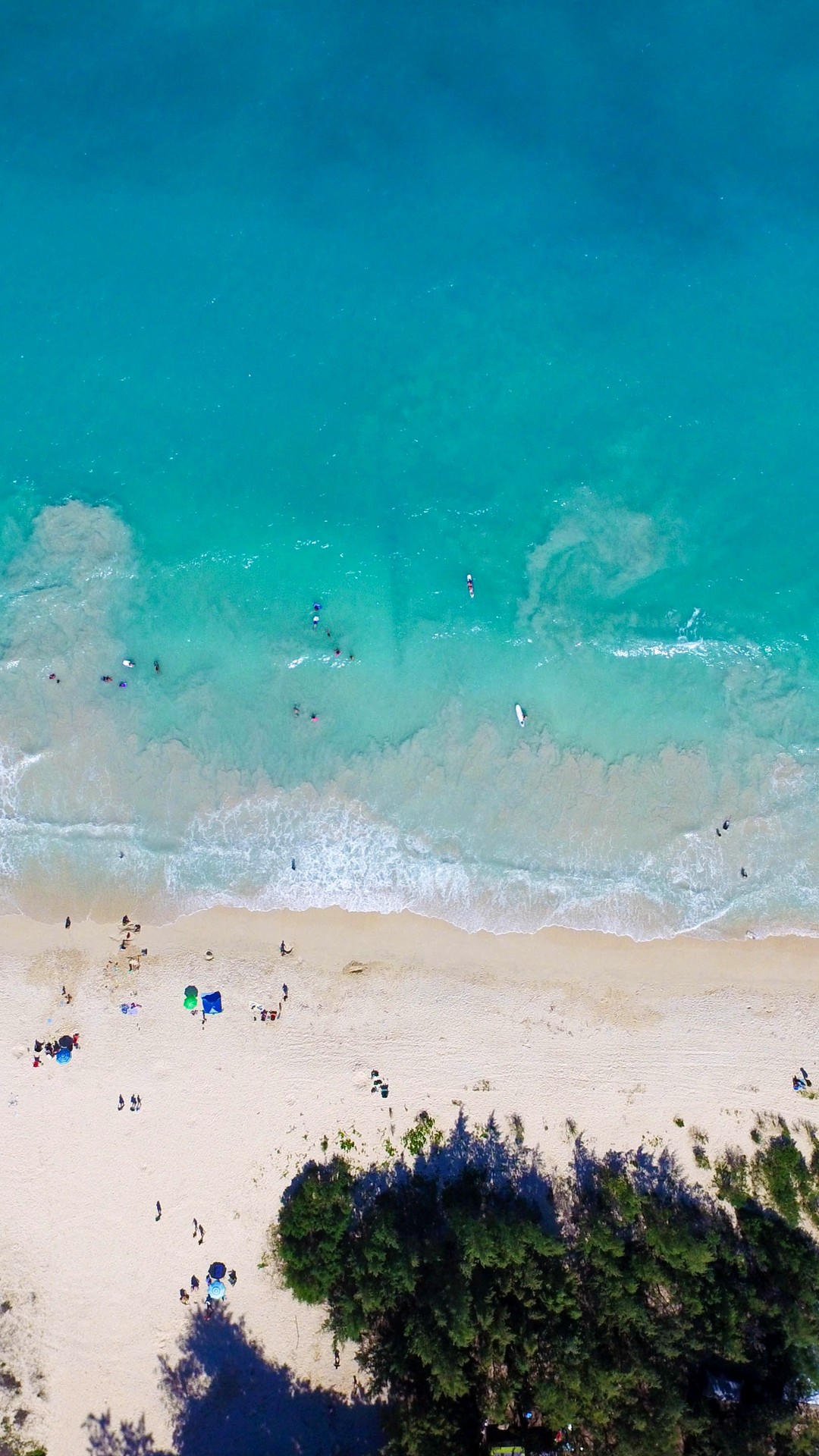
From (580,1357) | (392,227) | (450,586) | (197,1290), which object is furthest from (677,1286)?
(392,227)

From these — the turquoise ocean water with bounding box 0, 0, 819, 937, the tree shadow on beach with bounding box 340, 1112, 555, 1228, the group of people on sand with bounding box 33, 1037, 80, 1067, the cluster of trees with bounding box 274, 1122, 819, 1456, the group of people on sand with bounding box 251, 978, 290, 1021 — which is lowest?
the cluster of trees with bounding box 274, 1122, 819, 1456

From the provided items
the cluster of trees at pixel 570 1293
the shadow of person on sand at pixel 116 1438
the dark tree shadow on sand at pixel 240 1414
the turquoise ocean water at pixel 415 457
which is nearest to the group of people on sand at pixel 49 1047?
the turquoise ocean water at pixel 415 457

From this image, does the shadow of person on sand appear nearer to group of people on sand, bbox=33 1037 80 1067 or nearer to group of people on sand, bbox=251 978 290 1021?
group of people on sand, bbox=33 1037 80 1067

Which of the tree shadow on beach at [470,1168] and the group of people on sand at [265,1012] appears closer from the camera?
the tree shadow on beach at [470,1168]

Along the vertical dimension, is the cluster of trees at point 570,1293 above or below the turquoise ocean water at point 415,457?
below

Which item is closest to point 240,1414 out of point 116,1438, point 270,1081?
point 116,1438

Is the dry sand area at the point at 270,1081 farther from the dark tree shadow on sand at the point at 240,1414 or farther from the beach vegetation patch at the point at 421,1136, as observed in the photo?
the beach vegetation patch at the point at 421,1136

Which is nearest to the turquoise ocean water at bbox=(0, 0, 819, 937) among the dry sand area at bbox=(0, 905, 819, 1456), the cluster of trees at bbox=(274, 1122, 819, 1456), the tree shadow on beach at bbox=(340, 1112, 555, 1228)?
the dry sand area at bbox=(0, 905, 819, 1456)

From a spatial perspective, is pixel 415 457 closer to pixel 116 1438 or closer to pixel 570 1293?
pixel 570 1293
